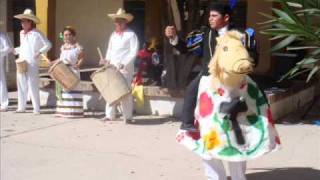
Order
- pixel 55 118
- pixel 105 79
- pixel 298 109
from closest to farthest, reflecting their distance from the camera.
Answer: pixel 105 79 < pixel 55 118 < pixel 298 109

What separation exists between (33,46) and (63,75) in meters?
0.80

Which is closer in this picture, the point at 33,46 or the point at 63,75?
the point at 63,75

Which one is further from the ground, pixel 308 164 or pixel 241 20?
pixel 241 20

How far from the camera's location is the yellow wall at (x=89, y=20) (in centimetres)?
1561

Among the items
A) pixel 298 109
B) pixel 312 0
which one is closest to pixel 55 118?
pixel 298 109

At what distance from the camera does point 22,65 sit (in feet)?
32.9

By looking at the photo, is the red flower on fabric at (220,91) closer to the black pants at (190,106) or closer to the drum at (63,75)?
the black pants at (190,106)

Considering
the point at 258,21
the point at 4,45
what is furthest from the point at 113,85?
the point at 258,21

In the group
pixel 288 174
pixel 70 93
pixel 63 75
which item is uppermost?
pixel 63 75

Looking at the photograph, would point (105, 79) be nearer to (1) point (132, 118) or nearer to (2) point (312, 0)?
(1) point (132, 118)

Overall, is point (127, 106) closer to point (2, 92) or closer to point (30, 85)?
point (30, 85)

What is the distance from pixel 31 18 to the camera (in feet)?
33.2

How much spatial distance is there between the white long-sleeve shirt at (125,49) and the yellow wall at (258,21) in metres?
5.05

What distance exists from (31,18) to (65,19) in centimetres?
597
